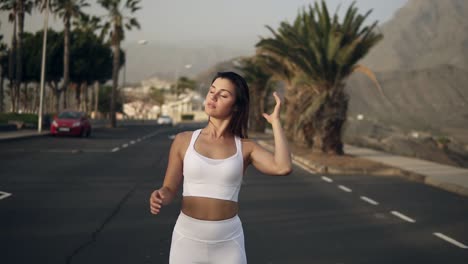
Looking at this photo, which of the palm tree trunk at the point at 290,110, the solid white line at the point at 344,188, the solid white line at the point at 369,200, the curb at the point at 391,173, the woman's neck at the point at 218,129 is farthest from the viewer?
the palm tree trunk at the point at 290,110

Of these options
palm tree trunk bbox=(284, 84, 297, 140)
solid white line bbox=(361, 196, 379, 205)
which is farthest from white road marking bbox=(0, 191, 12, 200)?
palm tree trunk bbox=(284, 84, 297, 140)

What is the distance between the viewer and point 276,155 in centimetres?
358

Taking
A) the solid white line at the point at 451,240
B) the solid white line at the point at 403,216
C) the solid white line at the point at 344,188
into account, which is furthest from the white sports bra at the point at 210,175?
the solid white line at the point at 344,188

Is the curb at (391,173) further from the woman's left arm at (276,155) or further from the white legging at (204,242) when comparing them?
the white legging at (204,242)

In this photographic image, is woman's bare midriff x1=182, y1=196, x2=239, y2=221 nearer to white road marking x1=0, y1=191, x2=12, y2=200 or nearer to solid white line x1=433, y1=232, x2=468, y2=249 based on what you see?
solid white line x1=433, y1=232, x2=468, y2=249

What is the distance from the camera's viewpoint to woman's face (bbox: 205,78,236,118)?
3520mm

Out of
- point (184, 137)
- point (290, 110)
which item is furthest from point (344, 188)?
point (290, 110)

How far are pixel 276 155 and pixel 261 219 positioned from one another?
7014mm

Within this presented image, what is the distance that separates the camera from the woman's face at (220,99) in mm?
3520

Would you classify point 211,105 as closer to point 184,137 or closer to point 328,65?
point 184,137

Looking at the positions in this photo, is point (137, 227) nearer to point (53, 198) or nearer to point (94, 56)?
point (53, 198)

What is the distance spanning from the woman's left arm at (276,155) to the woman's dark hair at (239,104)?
128 millimetres

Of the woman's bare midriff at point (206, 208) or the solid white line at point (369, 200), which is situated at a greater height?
the woman's bare midriff at point (206, 208)

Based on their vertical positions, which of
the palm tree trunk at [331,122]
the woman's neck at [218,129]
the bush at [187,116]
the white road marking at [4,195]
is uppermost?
the woman's neck at [218,129]
